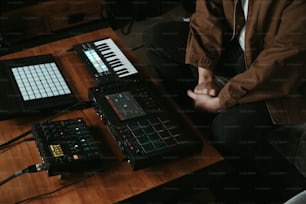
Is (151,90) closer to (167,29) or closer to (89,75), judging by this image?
(89,75)

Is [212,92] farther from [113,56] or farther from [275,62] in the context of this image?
[113,56]

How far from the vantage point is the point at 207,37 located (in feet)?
5.05

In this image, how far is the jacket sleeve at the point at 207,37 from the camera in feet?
4.99

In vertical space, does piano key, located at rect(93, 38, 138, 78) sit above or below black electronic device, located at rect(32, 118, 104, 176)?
above

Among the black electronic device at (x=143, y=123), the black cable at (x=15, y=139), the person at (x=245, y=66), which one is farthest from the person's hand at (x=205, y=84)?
the black cable at (x=15, y=139)

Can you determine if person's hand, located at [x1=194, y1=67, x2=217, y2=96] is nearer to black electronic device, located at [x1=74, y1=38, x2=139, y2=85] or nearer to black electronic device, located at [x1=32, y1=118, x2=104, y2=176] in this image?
black electronic device, located at [x1=74, y1=38, x2=139, y2=85]

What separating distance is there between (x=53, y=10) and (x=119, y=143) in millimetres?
1136

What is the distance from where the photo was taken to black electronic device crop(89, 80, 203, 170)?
1.07 metres

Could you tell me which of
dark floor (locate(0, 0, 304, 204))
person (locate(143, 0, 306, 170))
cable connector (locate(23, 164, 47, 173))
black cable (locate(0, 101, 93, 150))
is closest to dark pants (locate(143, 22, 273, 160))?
Answer: person (locate(143, 0, 306, 170))

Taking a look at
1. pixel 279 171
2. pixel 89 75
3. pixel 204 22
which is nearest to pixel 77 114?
pixel 89 75

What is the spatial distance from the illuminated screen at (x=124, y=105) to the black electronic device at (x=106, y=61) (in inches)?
3.3

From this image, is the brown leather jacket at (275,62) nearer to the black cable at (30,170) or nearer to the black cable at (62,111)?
the black cable at (62,111)

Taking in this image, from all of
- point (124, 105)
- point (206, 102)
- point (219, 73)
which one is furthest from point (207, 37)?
point (124, 105)

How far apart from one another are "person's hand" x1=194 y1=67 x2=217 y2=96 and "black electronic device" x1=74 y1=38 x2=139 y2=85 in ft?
0.83
